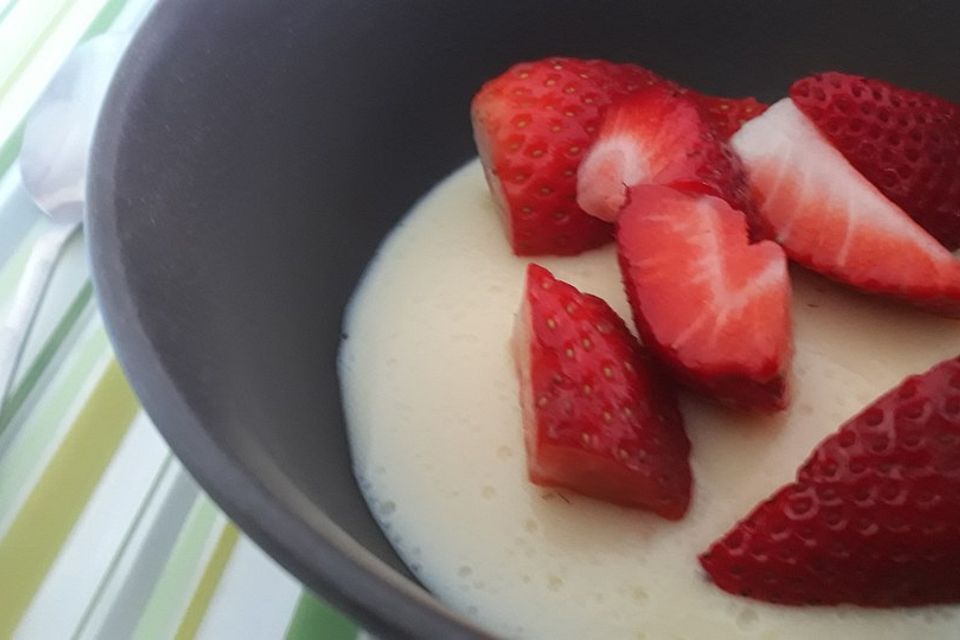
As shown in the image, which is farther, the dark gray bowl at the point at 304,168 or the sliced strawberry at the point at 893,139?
the sliced strawberry at the point at 893,139

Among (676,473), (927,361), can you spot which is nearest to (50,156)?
(676,473)

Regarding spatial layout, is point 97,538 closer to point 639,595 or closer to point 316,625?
point 316,625

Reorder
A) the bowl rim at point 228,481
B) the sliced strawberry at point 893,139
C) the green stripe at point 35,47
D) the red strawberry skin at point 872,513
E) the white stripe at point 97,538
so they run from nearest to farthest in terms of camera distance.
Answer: the bowl rim at point 228,481 → the red strawberry skin at point 872,513 → the white stripe at point 97,538 → the sliced strawberry at point 893,139 → the green stripe at point 35,47

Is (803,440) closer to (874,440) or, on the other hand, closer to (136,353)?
(874,440)

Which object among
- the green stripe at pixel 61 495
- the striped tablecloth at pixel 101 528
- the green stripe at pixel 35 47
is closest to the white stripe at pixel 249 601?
the striped tablecloth at pixel 101 528

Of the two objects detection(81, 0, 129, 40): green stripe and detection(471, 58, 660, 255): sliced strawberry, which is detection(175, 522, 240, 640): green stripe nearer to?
detection(471, 58, 660, 255): sliced strawberry

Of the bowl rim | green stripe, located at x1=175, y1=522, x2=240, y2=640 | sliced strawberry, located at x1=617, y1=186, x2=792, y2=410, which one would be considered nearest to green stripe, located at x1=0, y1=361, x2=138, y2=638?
green stripe, located at x1=175, y1=522, x2=240, y2=640

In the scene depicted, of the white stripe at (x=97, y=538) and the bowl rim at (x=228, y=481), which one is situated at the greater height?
the bowl rim at (x=228, y=481)

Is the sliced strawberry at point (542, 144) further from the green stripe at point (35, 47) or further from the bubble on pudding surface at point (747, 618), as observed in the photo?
the green stripe at point (35, 47)
